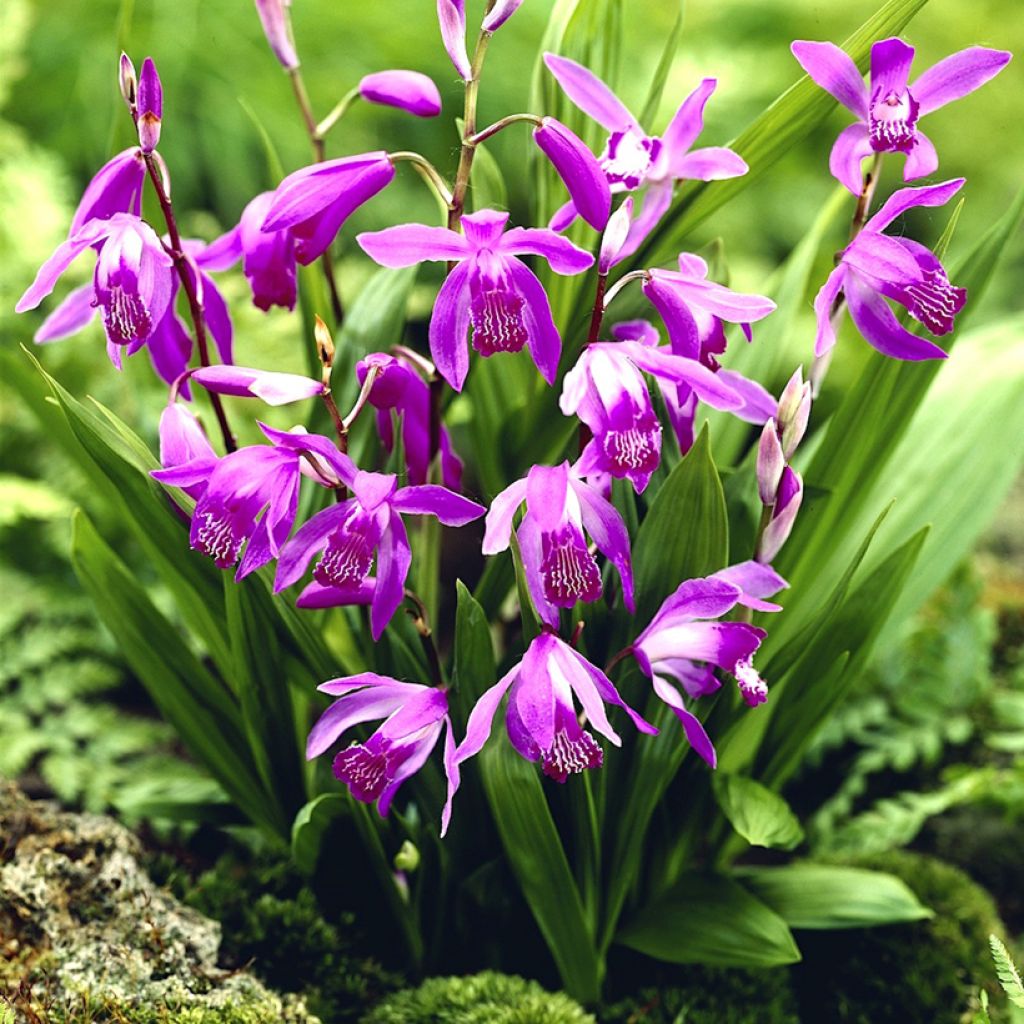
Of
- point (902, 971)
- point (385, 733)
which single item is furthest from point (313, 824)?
point (902, 971)

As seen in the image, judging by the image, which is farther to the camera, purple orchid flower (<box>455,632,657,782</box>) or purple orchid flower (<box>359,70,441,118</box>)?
purple orchid flower (<box>359,70,441,118</box>)

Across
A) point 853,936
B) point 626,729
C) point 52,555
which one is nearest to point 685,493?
point 626,729

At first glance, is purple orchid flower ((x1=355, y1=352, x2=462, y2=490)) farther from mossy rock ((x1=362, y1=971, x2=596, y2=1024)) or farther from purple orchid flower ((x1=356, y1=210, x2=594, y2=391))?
mossy rock ((x1=362, y1=971, x2=596, y2=1024))

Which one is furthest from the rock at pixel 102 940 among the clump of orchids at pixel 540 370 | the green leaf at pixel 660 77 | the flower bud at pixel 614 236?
the green leaf at pixel 660 77

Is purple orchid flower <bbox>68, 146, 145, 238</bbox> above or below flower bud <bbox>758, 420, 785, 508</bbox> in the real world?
above

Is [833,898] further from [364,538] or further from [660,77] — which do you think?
[660,77]

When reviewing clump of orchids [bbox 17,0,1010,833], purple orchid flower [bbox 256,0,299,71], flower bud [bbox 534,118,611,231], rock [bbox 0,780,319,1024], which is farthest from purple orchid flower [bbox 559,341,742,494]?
rock [bbox 0,780,319,1024]

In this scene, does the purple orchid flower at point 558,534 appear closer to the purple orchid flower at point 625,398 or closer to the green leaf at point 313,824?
the purple orchid flower at point 625,398
